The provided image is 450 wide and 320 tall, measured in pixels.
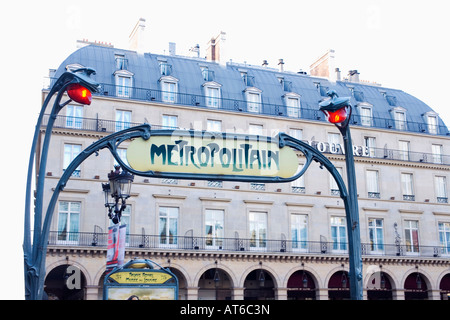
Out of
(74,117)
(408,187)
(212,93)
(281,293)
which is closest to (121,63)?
(74,117)

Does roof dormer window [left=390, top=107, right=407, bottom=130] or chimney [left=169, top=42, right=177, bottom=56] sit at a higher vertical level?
chimney [left=169, top=42, right=177, bottom=56]

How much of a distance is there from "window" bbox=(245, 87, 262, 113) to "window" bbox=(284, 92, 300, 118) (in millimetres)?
2213

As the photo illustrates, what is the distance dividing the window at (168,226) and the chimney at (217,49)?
12.9m

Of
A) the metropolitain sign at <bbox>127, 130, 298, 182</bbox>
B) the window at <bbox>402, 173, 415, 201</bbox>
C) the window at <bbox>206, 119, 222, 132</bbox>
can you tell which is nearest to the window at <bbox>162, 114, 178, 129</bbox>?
the window at <bbox>206, 119, 222, 132</bbox>

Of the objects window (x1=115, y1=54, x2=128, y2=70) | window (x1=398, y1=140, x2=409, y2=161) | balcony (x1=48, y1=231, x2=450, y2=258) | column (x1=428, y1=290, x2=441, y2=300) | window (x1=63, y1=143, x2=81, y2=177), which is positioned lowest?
column (x1=428, y1=290, x2=441, y2=300)

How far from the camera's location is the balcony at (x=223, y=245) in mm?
35438

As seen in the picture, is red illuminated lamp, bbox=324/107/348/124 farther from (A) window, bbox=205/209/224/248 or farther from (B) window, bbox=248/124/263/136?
(B) window, bbox=248/124/263/136

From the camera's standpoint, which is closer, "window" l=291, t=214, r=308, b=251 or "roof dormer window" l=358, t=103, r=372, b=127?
"window" l=291, t=214, r=308, b=251

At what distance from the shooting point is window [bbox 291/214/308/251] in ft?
132

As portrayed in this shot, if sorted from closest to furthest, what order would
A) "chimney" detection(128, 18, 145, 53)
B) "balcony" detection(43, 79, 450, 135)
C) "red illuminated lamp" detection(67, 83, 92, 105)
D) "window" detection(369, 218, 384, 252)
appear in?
1. "red illuminated lamp" detection(67, 83, 92, 105)
2. "balcony" detection(43, 79, 450, 135)
3. "window" detection(369, 218, 384, 252)
4. "chimney" detection(128, 18, 145, 53)

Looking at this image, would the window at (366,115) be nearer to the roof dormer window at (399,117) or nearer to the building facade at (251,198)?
the building facade at (251,198)

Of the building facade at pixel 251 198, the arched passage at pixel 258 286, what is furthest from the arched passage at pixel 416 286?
the arched passage at pixel 258 286
